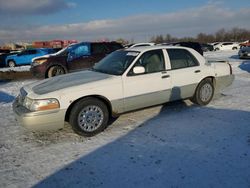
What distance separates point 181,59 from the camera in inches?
250

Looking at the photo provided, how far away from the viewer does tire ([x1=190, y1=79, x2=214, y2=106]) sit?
6.63 meters

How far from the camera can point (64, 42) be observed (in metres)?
57.2

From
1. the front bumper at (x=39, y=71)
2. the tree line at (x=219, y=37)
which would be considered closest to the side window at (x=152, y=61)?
the front bumper at (x=39, y=71)

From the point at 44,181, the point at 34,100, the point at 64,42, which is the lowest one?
the point at 44,181

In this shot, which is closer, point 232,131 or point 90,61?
point 232,131

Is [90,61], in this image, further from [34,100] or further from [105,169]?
[105,169]

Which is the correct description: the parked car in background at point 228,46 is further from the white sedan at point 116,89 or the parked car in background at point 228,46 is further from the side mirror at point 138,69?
the side mirror at point 138,69

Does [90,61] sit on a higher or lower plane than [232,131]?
higher

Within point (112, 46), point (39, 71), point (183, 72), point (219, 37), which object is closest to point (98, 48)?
point (112, 46)

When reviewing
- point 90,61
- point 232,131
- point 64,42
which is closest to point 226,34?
point 64,42

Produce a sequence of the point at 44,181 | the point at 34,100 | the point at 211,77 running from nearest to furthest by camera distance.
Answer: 1. the point at 44,181
2. the point at 34,100
3. the point at 211,77

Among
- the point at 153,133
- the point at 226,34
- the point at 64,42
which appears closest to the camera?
the point at 153,133

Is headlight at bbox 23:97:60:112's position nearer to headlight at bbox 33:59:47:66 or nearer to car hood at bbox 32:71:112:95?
car hood at bbox 32:71:112:95

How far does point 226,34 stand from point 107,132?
8217 centimetres
